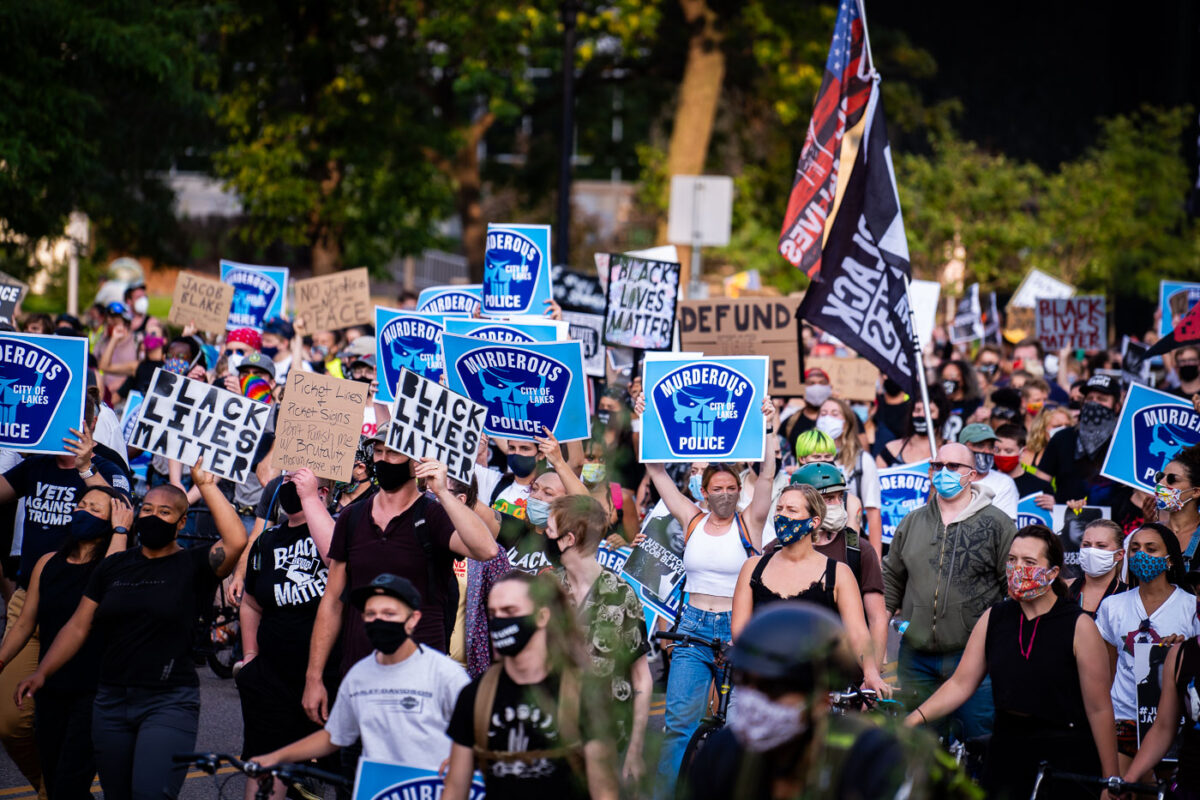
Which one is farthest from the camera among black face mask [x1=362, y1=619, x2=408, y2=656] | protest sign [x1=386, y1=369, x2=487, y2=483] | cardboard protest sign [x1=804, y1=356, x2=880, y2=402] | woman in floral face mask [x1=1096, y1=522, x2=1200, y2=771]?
cardboard protest sign [x1=804, y1=356, x2=880, y2=402]

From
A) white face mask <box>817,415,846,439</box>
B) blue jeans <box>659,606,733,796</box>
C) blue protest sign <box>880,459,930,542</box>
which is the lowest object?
blue jeans <box>659,606,733,796</box>

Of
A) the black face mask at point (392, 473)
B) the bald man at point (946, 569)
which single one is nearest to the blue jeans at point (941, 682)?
the bald man at point (946, 569)

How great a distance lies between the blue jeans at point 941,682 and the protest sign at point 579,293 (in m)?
6.38

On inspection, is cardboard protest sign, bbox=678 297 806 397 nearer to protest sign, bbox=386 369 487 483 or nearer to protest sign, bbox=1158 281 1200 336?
protest sign, bbox=1158 281 1200 336

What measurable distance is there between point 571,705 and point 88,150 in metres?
13.4

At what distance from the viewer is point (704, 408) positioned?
362 inches

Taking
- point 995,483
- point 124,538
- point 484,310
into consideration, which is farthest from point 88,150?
point 995,483

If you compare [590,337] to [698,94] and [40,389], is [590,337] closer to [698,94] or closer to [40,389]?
[40,389]

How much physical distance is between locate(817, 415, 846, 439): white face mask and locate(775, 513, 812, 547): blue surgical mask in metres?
4.08

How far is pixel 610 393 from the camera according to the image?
1185 cm

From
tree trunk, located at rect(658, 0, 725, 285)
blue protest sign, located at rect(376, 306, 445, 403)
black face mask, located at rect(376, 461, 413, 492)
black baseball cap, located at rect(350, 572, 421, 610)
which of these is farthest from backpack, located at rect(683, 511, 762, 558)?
tree trunk, located at rect(658, 0, 725, 285)

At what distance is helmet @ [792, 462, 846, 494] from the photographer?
25.9 ft

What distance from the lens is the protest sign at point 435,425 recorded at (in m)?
6.57

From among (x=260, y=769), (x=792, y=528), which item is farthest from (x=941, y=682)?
(x=260, y=769)
